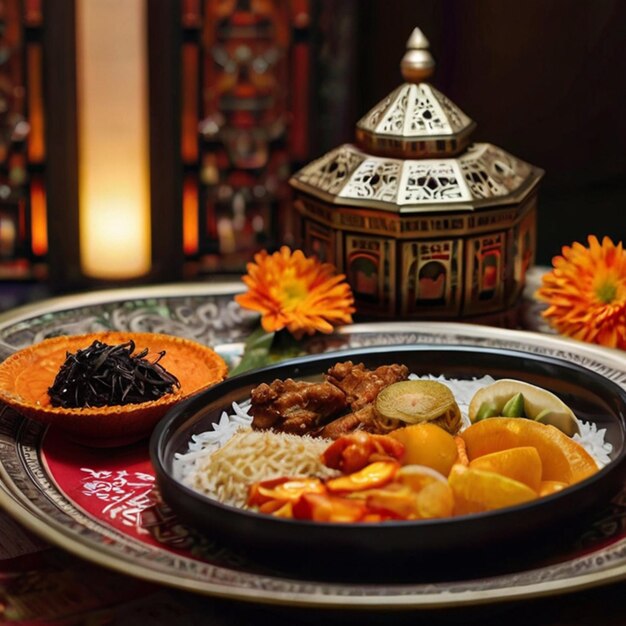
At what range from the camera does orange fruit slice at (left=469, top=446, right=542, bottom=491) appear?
137 cm

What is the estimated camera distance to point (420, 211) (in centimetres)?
202

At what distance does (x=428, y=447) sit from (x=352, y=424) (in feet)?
0.53

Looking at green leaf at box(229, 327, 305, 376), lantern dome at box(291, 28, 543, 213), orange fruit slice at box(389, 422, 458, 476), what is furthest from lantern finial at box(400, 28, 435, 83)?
orange fruit slice at box(389, 422, 458, 476)

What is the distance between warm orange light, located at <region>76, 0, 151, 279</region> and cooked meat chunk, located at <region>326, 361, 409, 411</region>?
2.60m

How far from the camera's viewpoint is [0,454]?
160 cm

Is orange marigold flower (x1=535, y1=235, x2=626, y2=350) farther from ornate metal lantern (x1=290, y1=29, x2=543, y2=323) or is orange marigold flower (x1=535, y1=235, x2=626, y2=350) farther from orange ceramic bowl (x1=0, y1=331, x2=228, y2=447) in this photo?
orange ceramic bowl (x1=0, y1=331, x2=228, y2=447)

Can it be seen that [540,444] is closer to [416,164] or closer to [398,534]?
[398,534]

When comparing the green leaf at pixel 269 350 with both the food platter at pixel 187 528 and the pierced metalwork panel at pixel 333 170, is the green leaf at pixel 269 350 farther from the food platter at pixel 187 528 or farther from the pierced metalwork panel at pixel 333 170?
the pierced metalwork panel at pixel 333 170

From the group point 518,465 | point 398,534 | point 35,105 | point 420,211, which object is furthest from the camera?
point 35,105

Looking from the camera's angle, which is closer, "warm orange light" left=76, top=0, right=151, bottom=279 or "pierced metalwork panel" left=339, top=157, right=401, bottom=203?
"pierced metalwork panel" left=339, top=157, right=401, bottom=203

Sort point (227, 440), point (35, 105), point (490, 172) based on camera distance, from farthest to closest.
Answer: point (35, 105), point (490, 172), point (227, 440)

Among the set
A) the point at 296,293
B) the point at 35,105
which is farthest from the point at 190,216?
the point at 296,293

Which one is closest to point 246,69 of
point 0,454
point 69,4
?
point 69,4

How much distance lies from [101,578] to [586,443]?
636 mm
